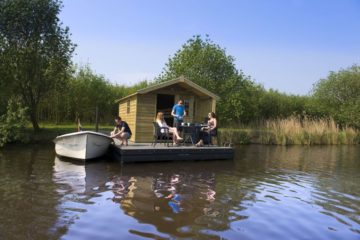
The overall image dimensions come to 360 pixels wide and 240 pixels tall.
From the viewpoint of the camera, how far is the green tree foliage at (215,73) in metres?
22.4

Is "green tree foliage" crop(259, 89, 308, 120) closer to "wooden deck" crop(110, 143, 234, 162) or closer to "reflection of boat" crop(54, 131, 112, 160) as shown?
"wooden deck" crop(110, 143, 234, 162)

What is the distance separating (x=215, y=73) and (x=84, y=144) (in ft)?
43.0

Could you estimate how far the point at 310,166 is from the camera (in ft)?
40.7

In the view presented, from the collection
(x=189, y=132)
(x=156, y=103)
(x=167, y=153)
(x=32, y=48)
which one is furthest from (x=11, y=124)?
(x=189, y=132)

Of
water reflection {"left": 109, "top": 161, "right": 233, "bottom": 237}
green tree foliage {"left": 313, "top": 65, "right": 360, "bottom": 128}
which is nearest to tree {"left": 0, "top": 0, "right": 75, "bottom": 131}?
water reflection {"left": 109, "top": 161, "right": 233, "bottom": 237}

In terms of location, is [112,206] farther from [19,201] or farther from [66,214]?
[19,201]

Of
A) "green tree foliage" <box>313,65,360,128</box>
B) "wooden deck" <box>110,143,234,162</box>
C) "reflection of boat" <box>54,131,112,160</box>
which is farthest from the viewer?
"green tree foliage" <box>313,65,360,128</box>

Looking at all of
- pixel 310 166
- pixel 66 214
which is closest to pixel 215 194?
pixel 66 214

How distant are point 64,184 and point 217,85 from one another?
52.8 feet

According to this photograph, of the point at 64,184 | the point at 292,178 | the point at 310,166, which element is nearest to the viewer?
the point at 64,184

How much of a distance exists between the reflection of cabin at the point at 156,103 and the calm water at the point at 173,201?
3246 millimetres

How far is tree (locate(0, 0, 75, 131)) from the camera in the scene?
701 inches

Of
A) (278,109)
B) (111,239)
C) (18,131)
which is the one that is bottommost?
(111,239)

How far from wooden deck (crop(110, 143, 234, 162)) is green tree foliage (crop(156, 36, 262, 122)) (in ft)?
32.8
